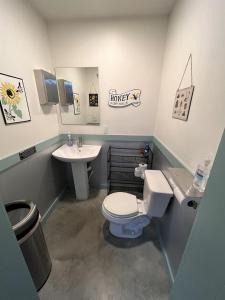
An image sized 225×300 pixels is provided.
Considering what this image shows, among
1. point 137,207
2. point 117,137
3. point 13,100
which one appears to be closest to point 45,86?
point 13,100

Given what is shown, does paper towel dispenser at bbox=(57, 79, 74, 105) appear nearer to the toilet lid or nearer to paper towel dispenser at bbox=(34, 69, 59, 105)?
paper towel dispenser at bbox=(34, 69, 59, 105)

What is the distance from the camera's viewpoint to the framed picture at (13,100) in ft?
3.65

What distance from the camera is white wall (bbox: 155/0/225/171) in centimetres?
74

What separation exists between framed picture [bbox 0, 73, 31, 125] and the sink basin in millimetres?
601

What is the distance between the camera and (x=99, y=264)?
49.8 inches

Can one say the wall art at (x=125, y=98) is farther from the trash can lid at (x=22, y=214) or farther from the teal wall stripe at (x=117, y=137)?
the trash can lid at (x=22, y=214)

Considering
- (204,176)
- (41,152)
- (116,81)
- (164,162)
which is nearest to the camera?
(204,176)

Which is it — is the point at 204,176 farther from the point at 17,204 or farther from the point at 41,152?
the point at 41,152

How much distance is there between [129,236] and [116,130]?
1.39m

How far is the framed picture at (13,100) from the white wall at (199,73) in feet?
4.96

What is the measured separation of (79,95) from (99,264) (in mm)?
2038

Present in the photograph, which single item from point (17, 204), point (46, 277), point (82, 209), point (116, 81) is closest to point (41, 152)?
point (17, 204)

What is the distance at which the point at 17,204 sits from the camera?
1073 millimetres

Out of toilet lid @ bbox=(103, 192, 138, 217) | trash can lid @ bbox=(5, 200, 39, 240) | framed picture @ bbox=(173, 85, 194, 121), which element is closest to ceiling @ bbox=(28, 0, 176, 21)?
framed picture @ bbox=(173, 85, 194, 121)
